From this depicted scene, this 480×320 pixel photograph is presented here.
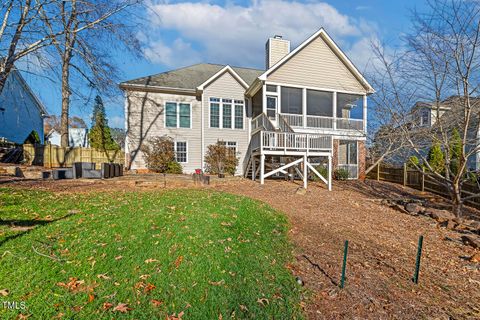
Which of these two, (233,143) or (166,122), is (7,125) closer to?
(166,122)

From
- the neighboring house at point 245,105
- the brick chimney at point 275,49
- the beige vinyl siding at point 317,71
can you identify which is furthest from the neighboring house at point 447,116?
the brick chimney at point 275,49

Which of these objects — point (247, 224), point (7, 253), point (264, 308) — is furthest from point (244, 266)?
point (7, 253)

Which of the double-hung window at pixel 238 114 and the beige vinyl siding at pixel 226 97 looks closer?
the beige vinyl siding at pixel 226 97

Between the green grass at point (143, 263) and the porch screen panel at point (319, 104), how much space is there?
1313cm

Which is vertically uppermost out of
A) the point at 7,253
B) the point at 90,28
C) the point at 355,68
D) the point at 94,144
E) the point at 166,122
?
the point at 355,68

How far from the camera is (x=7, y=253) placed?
11.2ft

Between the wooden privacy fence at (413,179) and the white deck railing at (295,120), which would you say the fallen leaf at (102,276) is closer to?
the wooden privacy fence at (413,179)

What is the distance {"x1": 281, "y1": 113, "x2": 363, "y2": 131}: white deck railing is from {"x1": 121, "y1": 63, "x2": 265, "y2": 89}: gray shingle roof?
5.67m

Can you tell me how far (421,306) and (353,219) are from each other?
3.96 meters

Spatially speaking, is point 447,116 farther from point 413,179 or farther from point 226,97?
point 226,97

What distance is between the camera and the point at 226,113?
53.9 feet

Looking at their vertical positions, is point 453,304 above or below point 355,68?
below

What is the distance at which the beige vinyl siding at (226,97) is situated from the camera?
16.1m

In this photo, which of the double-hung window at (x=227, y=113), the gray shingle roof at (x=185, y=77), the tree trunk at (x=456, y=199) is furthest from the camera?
the double-hung window at (x=227, y=113)
